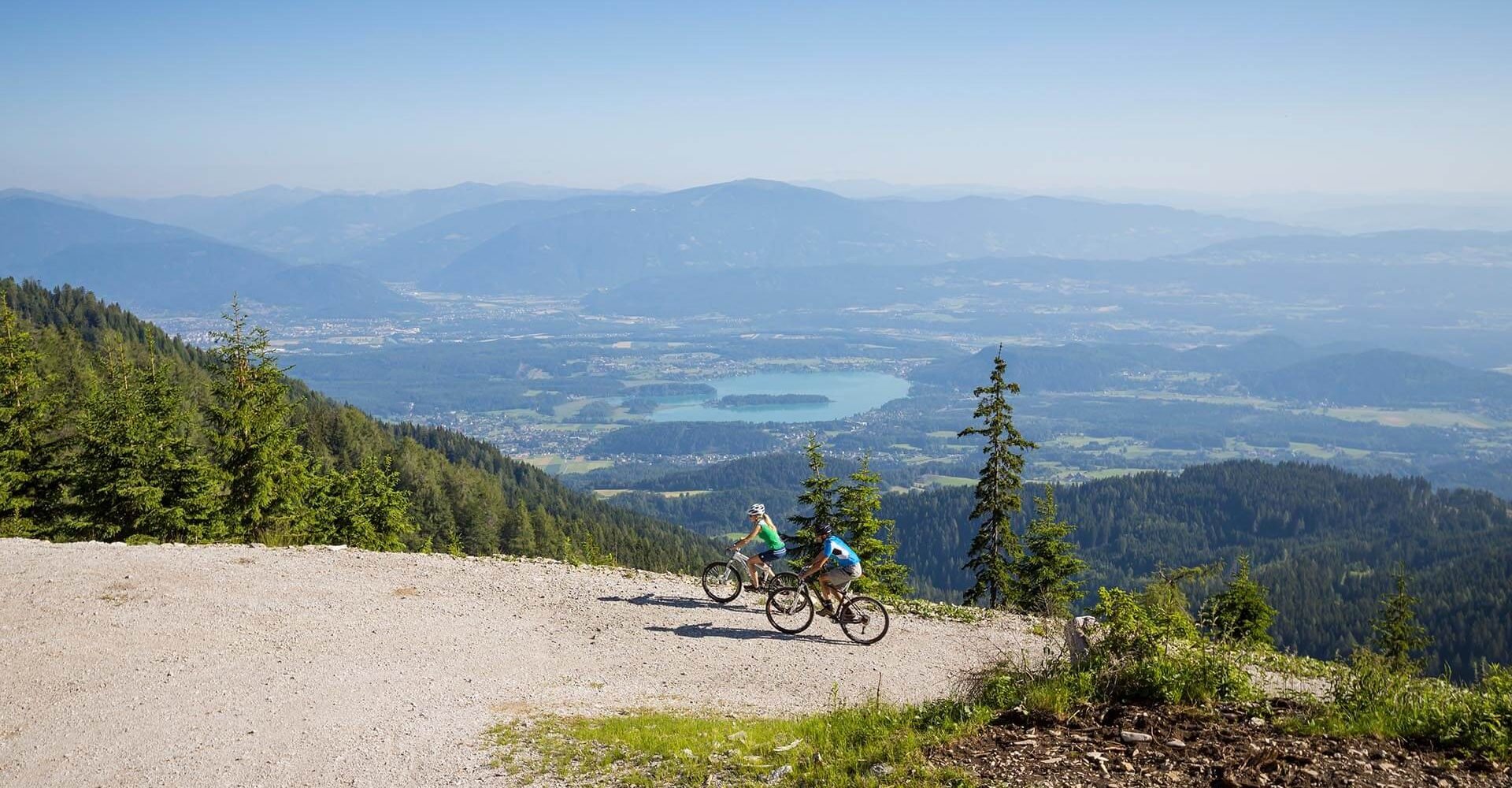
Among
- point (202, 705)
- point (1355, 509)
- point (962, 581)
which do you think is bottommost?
point (962, 581)

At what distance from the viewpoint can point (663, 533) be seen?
11125 centimetres

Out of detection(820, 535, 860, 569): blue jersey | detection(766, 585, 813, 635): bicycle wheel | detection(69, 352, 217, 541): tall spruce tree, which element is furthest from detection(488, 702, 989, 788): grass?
detection(69, 352, 217, 541): tall spruce tree

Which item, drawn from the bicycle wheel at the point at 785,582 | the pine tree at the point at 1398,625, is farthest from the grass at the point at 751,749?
the pine tree at the point at 1398,625

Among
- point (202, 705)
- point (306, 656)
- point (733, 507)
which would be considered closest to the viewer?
point (202, 705)

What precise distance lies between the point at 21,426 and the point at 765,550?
87.3 ft

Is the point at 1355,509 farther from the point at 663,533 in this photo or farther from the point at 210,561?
the point at 210,561

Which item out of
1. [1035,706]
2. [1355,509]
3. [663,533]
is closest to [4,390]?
[1035,706]

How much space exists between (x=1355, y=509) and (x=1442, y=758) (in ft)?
637

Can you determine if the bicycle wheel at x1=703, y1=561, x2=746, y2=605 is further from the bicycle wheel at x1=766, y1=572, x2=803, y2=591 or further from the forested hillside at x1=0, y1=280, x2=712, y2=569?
the forested hillside at x1=0, y1=280, x2=712, y2=569

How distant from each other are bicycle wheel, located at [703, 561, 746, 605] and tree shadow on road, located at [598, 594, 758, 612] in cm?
20

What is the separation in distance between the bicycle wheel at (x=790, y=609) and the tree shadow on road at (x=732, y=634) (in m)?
0.20

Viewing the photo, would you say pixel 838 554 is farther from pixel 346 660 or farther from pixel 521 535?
pixel 521 535

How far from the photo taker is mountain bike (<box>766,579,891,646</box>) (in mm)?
16328

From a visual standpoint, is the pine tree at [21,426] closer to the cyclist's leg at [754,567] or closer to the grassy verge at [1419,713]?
the cyclist's leg at [754,567]
